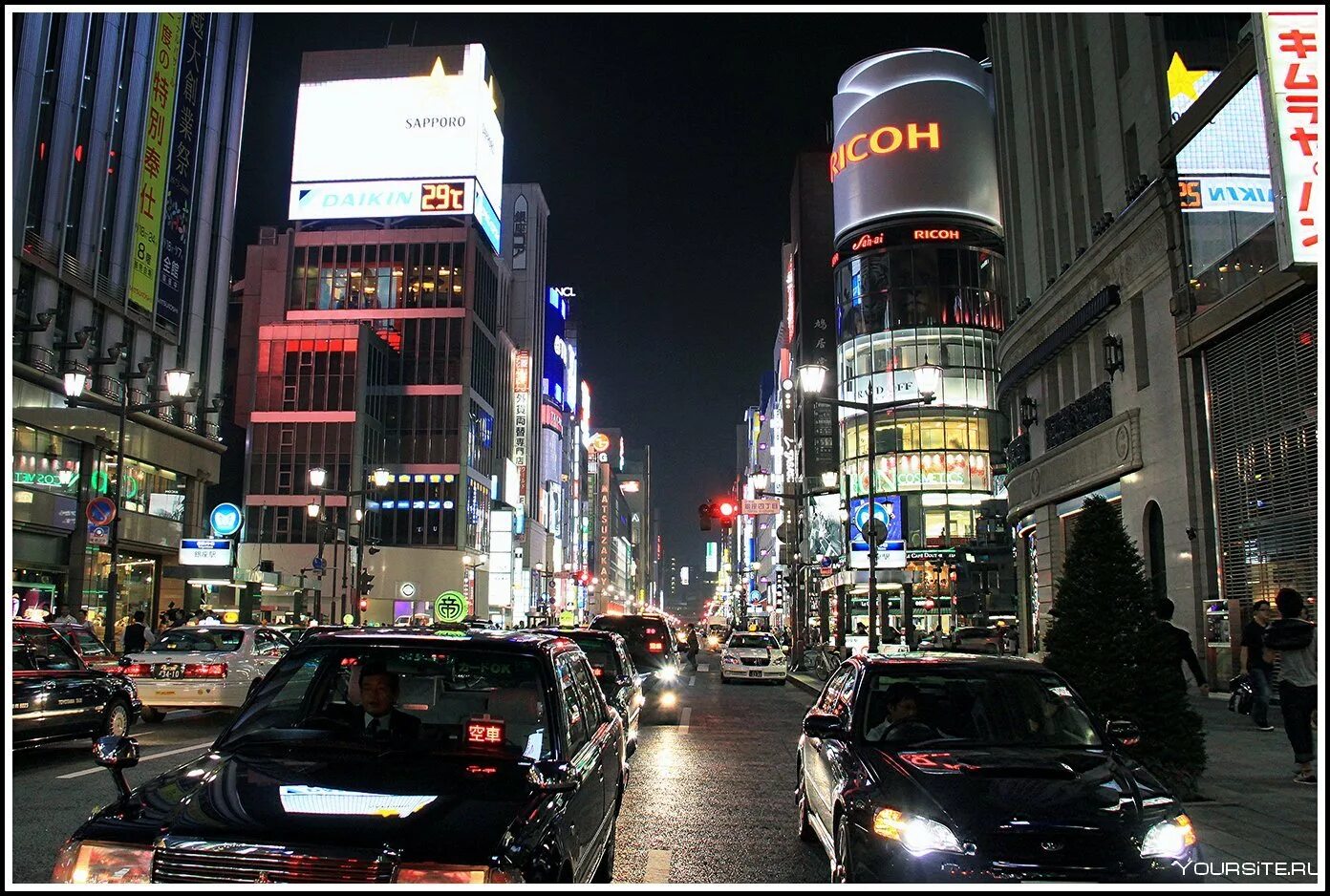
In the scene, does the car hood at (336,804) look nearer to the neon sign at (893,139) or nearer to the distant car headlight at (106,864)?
the distant car headlight at (106,864)

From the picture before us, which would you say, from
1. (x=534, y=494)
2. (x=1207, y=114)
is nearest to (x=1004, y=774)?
(x=1207, y=114)

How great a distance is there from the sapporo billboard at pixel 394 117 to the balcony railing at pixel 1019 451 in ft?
203

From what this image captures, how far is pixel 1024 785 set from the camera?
5.44 meters

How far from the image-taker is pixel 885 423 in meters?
69.5

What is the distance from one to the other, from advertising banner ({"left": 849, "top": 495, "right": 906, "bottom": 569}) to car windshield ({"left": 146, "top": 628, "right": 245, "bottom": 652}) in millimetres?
15947

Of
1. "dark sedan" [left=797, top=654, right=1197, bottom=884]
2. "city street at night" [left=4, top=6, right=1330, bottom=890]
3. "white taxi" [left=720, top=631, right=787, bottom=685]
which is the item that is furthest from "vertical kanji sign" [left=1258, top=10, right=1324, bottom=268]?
"white taxi" [left=720, top=631, right=787, bottom=685]

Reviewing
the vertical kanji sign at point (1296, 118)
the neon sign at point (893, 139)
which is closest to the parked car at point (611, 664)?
the vertical kanji sign at point (1296, 118)

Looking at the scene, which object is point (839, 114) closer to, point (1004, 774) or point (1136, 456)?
point (1136, 456)

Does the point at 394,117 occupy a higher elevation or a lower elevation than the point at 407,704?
higher

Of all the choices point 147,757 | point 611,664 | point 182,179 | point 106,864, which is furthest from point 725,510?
point 182,179

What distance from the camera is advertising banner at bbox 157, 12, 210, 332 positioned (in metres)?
43.2

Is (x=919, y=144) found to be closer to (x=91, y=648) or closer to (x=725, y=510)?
(x=725, y=510)

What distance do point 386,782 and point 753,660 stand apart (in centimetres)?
2793

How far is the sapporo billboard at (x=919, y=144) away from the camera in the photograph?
73125mm
